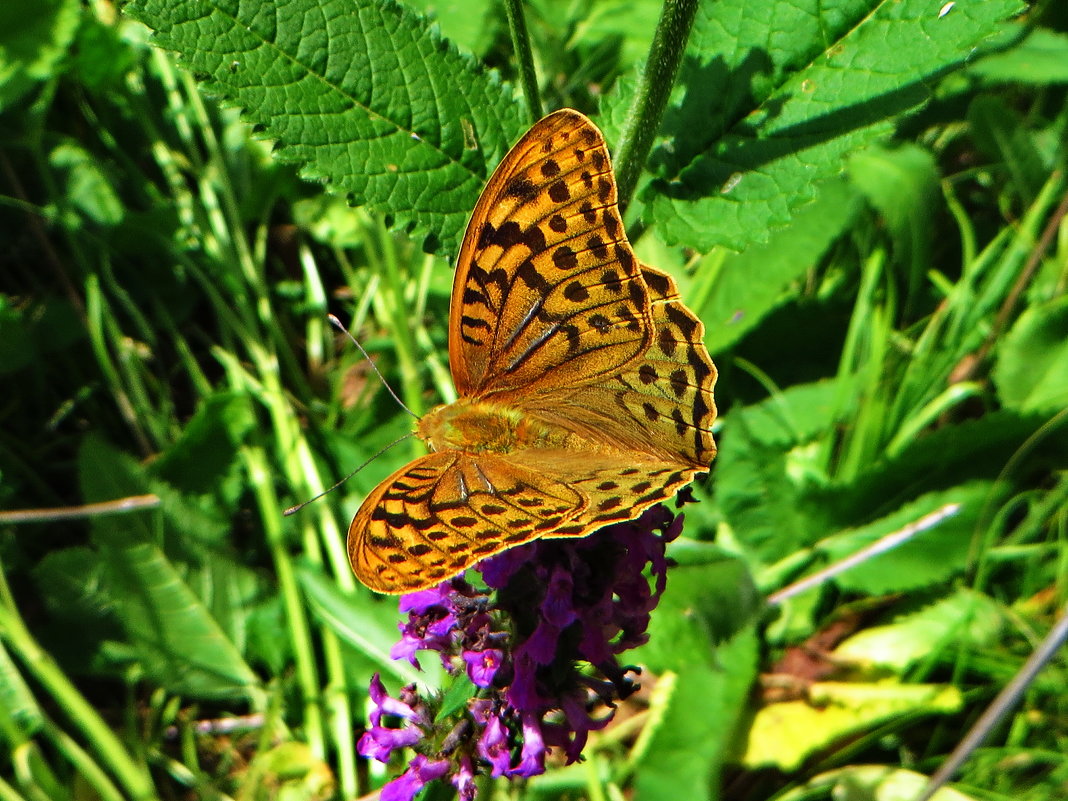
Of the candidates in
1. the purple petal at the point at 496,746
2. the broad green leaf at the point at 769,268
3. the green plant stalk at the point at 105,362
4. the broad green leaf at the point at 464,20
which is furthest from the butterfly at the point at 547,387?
the green plant stalk at the point at 105,362

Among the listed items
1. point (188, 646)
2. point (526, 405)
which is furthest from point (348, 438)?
point (526, 405)

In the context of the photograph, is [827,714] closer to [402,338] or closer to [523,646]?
[523,646]

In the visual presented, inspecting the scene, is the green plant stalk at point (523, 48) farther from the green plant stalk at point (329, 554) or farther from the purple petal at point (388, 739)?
the green plant stalk at point (329, 554)

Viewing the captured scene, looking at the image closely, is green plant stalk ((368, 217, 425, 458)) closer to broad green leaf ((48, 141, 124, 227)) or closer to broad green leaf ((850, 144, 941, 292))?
broad green leaf ((48, 141, 124, 227))

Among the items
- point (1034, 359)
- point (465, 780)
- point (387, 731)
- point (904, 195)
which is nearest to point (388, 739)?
point (387, 731)

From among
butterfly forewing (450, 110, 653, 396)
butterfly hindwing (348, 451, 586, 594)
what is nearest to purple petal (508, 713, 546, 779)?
butterfly hindwing (348, 451, 586, 594)

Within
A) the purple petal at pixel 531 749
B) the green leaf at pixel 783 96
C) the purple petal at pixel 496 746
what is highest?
the green leaf at pixel 783 96

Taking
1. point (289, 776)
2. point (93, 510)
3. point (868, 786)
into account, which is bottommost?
point (868, 786)
